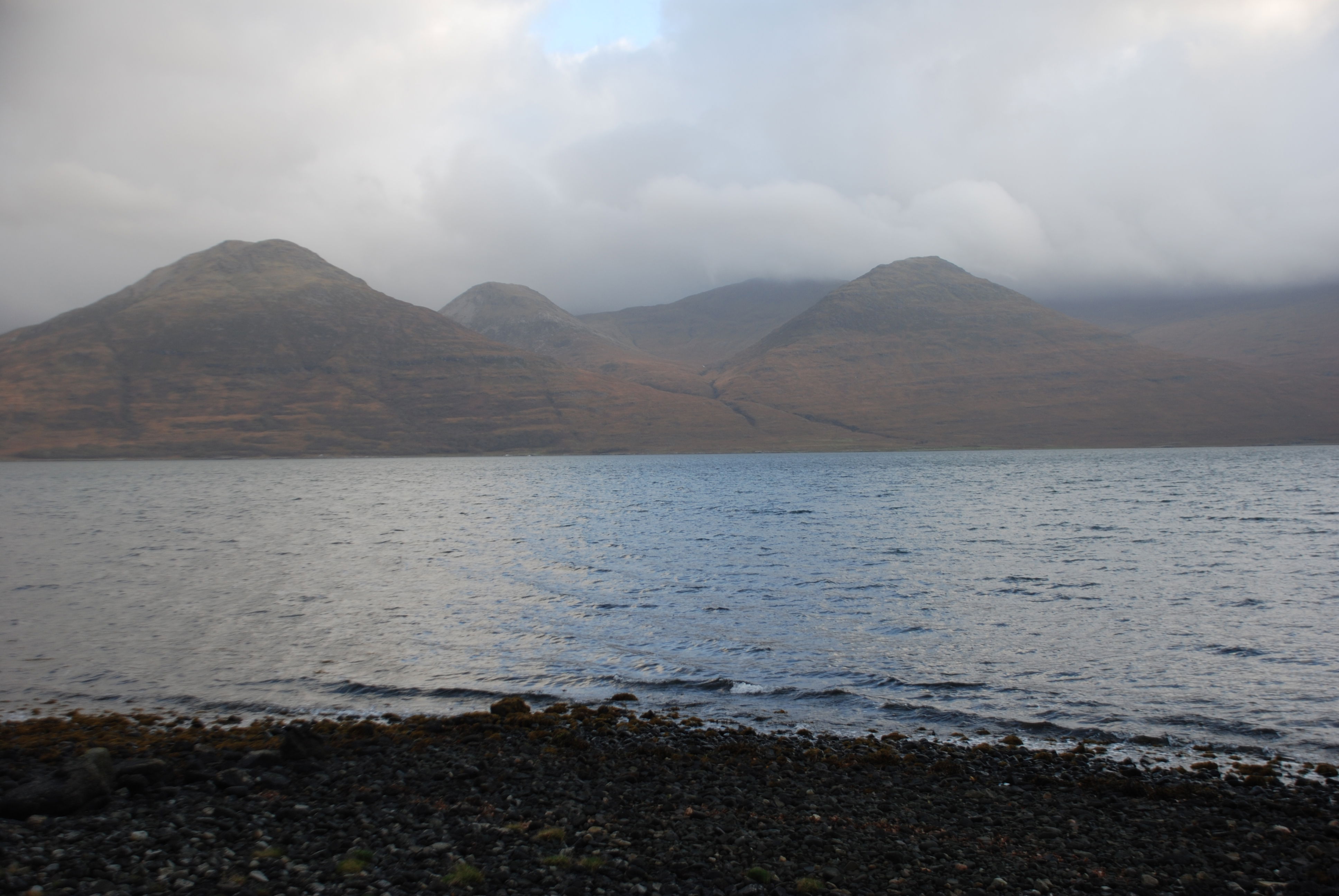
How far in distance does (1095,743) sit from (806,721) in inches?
266

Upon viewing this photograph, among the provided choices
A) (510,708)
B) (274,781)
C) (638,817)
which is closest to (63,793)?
(274,781)

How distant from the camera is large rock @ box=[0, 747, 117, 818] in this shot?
12.8m

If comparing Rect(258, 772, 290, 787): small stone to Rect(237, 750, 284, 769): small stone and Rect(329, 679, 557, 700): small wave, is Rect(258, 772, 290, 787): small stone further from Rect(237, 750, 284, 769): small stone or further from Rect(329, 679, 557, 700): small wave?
Rect(329, 679, 557, 700): small wave

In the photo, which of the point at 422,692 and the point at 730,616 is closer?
Answer: the point at 422,692

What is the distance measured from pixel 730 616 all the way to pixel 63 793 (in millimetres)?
24281

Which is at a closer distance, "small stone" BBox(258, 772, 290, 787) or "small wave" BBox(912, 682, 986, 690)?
"small stone" BBox(258, 772, 290, 787)

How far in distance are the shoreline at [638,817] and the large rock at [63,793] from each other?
0.25 meters

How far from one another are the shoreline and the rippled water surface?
3.33 m

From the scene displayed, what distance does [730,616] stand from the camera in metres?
33.8

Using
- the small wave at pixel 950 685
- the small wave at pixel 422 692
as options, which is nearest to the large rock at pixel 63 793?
the small wave at pixel 422 692

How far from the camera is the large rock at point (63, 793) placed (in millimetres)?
12828

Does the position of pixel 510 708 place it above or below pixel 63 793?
below

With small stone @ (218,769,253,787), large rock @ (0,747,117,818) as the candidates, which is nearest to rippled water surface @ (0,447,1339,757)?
small stone @ (218,769,253,787)

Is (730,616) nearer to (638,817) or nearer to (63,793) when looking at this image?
(638,817)
